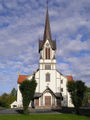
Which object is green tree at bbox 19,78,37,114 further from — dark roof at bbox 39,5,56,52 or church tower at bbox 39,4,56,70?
dark roof at bbox 39,5,56,52

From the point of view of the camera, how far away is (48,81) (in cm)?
5384

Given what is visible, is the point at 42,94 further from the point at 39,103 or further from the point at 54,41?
the point at 54,41

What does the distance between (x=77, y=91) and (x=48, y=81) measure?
21357 mm

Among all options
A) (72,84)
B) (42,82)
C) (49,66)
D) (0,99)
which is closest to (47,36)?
(49,66)

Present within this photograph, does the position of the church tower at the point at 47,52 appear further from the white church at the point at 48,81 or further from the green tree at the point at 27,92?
the green tree at the point at 27,92

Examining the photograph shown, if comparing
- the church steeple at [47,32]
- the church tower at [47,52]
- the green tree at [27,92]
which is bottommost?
the green tree at [27,92]

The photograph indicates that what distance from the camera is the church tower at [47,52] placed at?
54750mm

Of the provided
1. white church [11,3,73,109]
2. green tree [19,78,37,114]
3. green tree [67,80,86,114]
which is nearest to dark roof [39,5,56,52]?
white church [11,3,73,109]

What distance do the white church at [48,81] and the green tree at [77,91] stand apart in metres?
18.4

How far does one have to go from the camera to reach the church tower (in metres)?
54.8

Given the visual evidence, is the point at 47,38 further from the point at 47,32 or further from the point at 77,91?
the point at 77,91

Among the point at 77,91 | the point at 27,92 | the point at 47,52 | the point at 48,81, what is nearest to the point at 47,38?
the point at 47,52

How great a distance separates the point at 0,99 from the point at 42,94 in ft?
94.8

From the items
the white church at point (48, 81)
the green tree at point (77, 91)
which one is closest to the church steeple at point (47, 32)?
the white church at point (48, 81)
